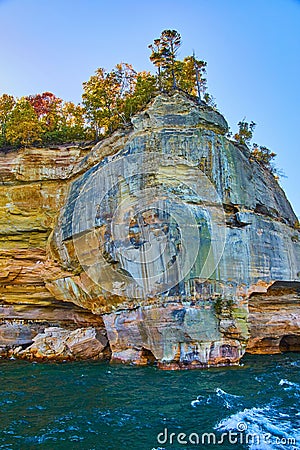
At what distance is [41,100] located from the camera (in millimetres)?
44906

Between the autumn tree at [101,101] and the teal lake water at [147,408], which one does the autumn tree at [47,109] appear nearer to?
the autumn tree at [101,101]

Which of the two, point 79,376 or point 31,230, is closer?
point 79,376

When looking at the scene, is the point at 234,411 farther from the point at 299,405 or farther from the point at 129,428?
the point at 129,428

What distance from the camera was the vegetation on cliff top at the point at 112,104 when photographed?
31.7 metres

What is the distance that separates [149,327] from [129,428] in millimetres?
9268

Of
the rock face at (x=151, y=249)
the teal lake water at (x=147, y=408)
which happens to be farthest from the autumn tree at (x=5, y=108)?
the teal lake water at (x=147, y=408)

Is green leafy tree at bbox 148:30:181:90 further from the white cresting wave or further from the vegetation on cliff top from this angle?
the white cresting wave

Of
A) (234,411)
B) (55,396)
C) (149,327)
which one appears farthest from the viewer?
(149,327)

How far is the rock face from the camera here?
2197 centimetres

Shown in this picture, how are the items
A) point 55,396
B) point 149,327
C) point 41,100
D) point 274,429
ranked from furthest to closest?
1. point 41,100
2. point 149,327
3. point 55,396
4. point 274,429

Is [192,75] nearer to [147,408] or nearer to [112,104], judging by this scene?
[112,104]

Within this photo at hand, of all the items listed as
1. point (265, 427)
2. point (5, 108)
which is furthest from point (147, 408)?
point (5, 108)

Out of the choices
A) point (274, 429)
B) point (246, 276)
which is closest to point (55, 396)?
point (274, 429)

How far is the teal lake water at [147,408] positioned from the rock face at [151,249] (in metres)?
2.68
